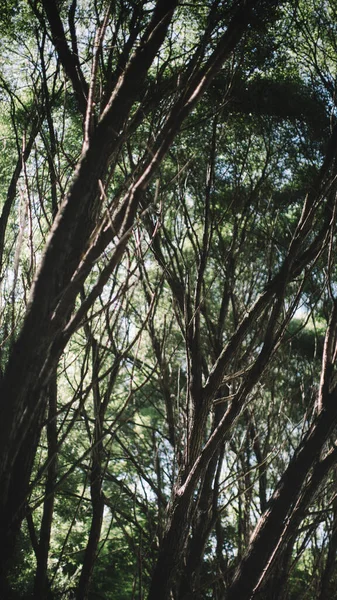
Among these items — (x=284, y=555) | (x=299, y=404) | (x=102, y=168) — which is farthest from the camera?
(x=299, y=404)

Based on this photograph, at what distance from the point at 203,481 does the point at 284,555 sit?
1.45 feet

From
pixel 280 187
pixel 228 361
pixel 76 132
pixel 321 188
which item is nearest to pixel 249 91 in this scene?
pixel 280 187

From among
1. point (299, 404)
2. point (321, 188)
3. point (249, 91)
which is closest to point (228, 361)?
point (321, 188)

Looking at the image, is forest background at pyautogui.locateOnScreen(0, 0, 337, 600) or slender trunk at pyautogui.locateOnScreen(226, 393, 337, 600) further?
slender trunk at pyautogui.locateOnScreen(226, 393, 337, 600)

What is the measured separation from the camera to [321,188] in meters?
1.98

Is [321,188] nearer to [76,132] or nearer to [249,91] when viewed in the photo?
[249,91]

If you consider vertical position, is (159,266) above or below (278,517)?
above

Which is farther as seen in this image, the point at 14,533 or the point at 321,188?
the point at 321,188

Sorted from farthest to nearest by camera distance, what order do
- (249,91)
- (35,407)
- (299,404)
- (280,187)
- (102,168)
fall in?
(299,404) → (280,187) → (249,91) → (102,168) → (35,407)

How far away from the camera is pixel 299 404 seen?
5.54 m

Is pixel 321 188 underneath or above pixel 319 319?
underneath

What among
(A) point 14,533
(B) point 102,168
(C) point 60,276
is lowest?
(A) point 14,533

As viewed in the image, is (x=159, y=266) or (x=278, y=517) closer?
(x=278, y=517)

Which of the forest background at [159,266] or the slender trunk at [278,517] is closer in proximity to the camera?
the forest background at [159,266]
